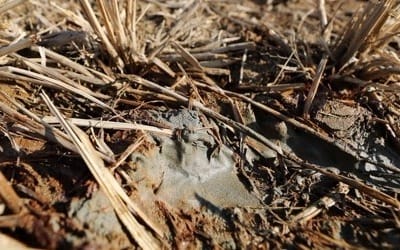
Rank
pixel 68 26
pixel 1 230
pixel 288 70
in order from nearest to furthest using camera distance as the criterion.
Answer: pixel 1 230 < pixel 288 70 < pixel 68 26

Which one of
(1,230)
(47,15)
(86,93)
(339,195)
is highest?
(47,15)

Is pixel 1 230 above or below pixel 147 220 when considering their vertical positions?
above

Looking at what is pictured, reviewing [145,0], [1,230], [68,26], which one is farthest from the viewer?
[145,0]

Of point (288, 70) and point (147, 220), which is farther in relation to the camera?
point (288, 70)

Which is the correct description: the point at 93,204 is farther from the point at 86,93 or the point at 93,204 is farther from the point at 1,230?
the point at 86,93

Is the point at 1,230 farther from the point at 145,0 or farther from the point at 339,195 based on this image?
the point at 145,0

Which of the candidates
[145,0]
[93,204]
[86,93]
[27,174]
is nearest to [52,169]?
[27,174]
